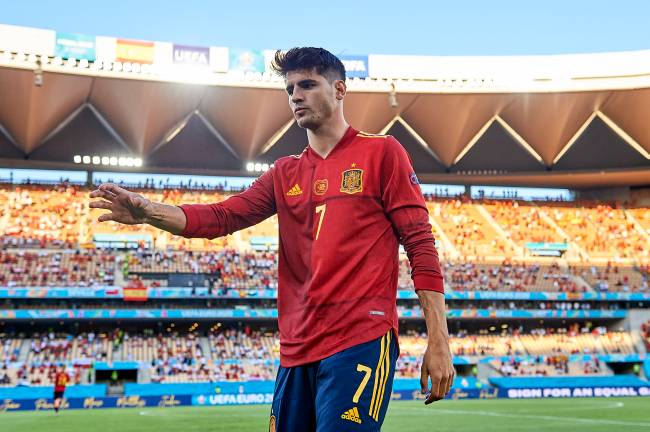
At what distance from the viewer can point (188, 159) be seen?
58469 mm

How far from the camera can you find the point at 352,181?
4.14 metres

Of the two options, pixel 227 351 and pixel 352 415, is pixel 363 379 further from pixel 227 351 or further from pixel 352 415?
pixel 227 351

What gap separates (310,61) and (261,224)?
5050cm

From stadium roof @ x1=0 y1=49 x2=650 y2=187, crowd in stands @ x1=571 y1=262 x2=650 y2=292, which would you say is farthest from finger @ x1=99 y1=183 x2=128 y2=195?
crowd in stands @ x1=571 y1=262 x2=650 y2=292

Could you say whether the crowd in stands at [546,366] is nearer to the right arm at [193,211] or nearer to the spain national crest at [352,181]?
the right arm at [193,211]

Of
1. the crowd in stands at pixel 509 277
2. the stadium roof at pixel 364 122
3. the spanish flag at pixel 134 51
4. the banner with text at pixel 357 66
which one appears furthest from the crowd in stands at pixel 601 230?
the spanish flag at pixel 134 51

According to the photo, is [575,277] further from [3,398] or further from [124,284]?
[3,398]

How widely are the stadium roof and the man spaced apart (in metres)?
47.0

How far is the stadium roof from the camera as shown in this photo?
52.2 metres

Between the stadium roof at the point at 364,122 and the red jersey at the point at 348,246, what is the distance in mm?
47154

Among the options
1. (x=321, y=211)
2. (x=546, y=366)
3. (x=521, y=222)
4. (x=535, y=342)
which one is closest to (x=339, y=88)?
(x=321, y=211)

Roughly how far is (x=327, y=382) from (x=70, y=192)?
54305 mm

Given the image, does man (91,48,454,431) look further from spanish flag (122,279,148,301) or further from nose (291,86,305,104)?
spanish flag (122,279,148,301)

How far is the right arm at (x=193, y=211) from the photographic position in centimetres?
433
